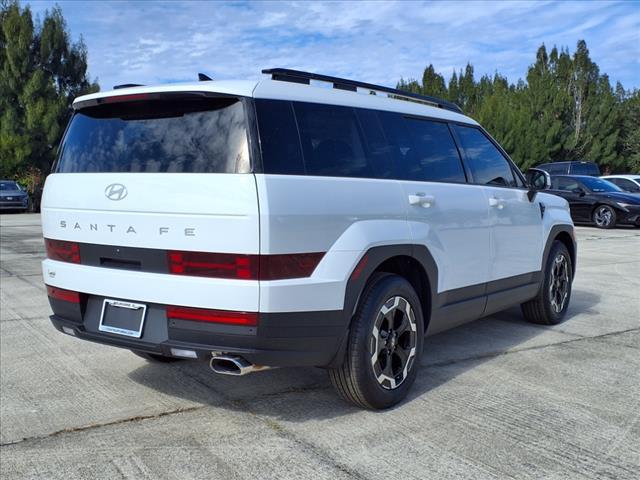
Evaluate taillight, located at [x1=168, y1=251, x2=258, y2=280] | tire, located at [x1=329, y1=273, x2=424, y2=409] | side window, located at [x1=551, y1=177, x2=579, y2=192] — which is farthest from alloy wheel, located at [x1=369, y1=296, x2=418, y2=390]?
side window, located at [x1=551, y1=177, x2=579, y2=192]

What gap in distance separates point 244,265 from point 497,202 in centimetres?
258

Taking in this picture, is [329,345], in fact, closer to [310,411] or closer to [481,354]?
[310,411]

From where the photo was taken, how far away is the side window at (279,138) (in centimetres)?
326

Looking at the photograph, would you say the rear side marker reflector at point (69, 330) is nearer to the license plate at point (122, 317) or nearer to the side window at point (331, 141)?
the license plate at point (122, 317)

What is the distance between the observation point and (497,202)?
197 inches

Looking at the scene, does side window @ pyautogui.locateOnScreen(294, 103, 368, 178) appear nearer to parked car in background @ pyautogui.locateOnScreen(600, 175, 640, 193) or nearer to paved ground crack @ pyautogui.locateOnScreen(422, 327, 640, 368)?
paved ground crack @ pyautogui.locateOnScreen(422, 327, 640, 368)

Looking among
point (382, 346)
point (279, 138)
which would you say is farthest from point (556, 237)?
point (279, 138)

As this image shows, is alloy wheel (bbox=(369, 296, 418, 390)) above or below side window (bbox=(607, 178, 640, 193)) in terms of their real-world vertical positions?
below

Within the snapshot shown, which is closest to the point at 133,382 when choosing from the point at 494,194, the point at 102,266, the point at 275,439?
the point at 102,266

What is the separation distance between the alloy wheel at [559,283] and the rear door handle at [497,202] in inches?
50.2

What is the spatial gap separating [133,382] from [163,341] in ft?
4.11

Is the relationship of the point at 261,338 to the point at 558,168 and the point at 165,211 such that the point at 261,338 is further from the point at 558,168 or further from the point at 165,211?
the point at 558,168

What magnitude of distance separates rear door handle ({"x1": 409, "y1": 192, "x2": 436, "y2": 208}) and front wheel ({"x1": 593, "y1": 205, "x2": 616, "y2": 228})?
627 inches

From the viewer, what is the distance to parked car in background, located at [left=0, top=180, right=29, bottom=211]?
89.8 feet
